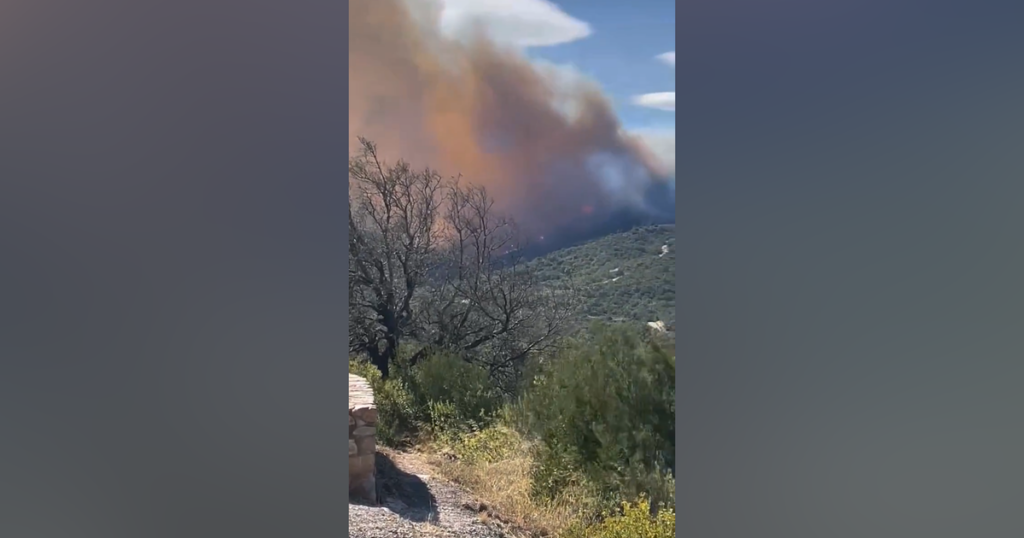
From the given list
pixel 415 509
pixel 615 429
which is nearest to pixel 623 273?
pixel 615 429

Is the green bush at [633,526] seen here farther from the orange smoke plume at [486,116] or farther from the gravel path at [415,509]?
the orange smoke plume at [486,116]

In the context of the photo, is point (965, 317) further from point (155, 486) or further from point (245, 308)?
point (155, 486)

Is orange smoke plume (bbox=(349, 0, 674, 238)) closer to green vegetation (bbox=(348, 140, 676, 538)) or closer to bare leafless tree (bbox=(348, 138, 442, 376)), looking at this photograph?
green vegetation (bbox=(348, 140, 676, 538))

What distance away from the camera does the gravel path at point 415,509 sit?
4.71 metres

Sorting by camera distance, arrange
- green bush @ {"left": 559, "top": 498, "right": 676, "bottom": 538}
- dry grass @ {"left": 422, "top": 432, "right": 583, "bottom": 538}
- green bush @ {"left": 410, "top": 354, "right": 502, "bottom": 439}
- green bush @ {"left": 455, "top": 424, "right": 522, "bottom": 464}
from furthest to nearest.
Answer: green bush @ {"left": 410, "top": 354, "right": 502, "bottom": 439}
green bush @ {"left": 455, "top": 424, "right": 522, "bottom": 464}
dry grass @ {"left": 422, "top": 432, "right": 583, "bottom": 538}
green bush @ {"left": 559, "top": 498, "right": 676, "bottom": 538}

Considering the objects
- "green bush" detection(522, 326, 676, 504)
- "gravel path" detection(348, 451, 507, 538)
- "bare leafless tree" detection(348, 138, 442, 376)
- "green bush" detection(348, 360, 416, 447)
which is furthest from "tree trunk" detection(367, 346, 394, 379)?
"green bush" detection(522, 326, 676, 504)

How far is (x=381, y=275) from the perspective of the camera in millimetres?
6750

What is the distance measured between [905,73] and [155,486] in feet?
6.91

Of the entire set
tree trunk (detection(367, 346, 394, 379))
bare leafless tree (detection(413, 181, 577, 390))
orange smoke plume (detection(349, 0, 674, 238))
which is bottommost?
tree trunk (detection(367, 346, 394, 379))

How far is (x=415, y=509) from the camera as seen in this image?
508cm

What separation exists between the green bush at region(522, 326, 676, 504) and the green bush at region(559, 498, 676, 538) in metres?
0.20

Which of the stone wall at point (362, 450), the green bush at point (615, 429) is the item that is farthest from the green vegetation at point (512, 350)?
the stone wall at point (362, 450)

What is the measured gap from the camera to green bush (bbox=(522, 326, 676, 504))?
5312mm

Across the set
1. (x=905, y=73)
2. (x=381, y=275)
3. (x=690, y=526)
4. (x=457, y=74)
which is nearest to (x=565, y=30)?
(x=457, y=74)
